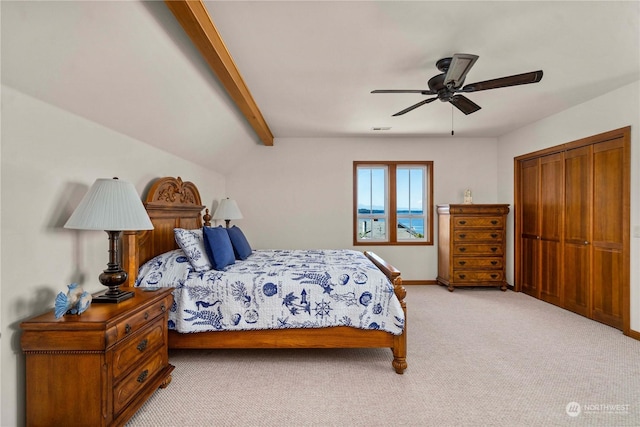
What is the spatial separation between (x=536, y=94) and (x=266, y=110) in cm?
304

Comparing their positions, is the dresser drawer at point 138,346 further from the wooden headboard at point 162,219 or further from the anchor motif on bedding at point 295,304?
the anchor motif on bedding at point 295,304

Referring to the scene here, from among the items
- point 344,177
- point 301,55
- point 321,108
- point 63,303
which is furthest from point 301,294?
point 344,177

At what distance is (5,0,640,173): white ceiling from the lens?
5.31 ft

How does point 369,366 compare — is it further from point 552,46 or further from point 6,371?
point 552,46

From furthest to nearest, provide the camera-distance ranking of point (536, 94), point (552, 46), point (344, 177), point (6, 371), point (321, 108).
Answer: point (344, 177)
point (321, 108)
point (536, 94)
point (552, 46)
point (6, 371)

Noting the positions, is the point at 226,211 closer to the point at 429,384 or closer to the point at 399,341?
the point at 399,341

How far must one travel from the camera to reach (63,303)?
1.55 meters

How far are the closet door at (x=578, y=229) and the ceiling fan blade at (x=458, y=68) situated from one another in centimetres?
240

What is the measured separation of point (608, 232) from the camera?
3375 mm

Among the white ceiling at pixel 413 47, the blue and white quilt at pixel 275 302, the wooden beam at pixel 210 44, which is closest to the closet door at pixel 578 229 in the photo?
the white ceiling at pixel 413 47

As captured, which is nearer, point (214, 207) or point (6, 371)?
point (6, 371)

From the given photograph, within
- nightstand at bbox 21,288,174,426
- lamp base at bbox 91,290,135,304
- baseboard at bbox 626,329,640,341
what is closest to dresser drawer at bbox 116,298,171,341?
nightstand at bbox 21,288,174,426

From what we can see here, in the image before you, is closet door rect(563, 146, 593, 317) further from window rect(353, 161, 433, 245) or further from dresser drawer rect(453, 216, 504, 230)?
window rect(353, 161, 433, 245)

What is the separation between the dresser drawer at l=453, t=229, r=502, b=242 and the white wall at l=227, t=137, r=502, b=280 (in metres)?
0.53
